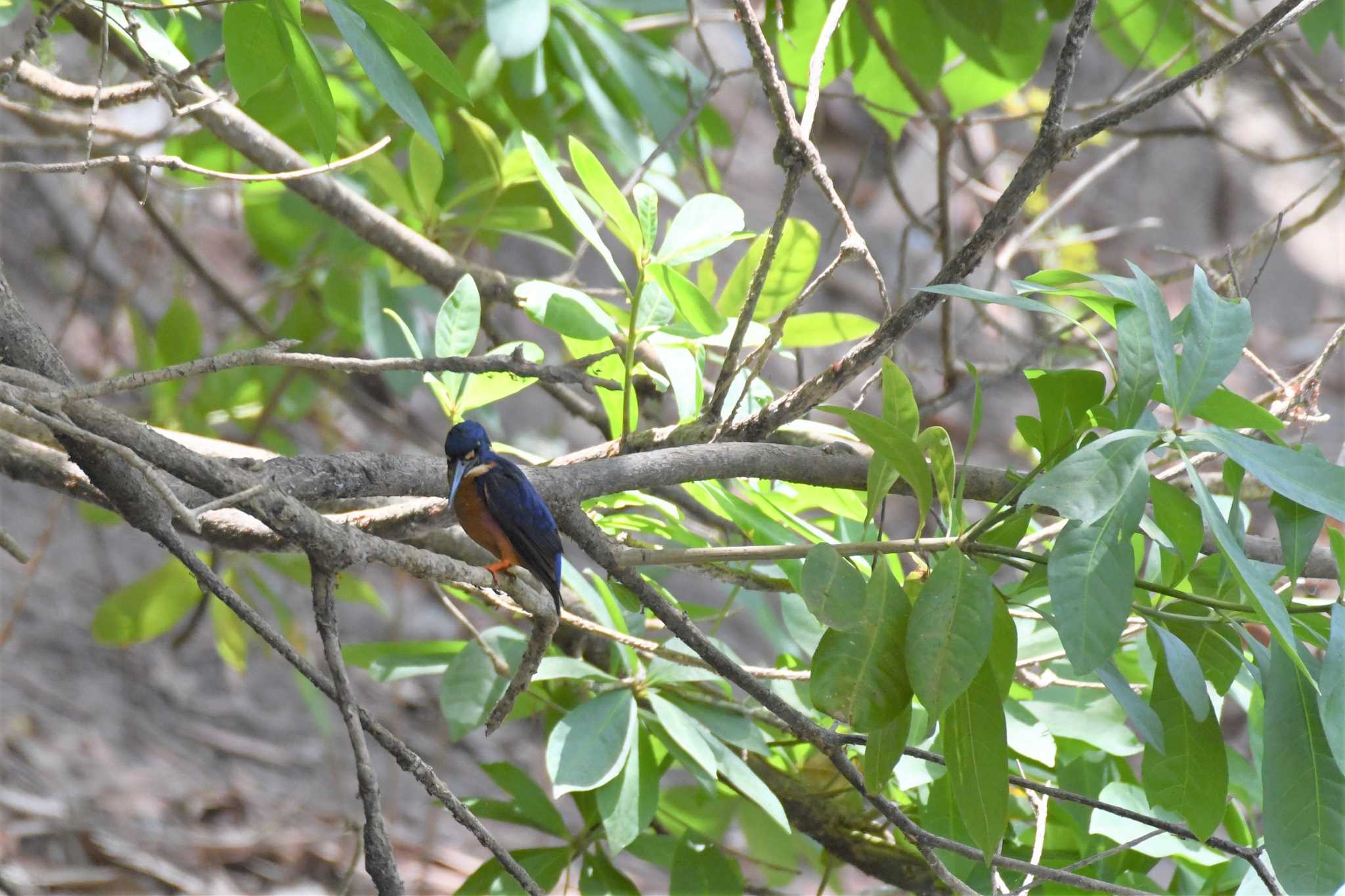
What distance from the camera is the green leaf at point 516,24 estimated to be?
7.99ft

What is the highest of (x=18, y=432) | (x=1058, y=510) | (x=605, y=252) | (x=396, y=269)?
(x=396, y=269)

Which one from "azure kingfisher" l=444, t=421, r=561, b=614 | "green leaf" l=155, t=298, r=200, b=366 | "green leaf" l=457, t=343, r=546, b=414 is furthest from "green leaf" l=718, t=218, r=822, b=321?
"green leaf" l=155, t=298, r=200, b=366

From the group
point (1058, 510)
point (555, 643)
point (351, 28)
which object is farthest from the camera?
point (555, 643)

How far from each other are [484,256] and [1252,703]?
15.1 ft

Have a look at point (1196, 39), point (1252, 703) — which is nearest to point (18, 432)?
point (1252, 703)

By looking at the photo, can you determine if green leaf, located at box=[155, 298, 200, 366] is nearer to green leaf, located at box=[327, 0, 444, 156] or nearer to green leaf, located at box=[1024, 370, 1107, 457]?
green leaf, located at box=[327, 0, 444, 156]

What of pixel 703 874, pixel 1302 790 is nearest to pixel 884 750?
pixel 1302 790

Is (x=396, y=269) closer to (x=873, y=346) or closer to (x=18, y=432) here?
(x=18, y=432)

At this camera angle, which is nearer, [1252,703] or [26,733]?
[1252,703]

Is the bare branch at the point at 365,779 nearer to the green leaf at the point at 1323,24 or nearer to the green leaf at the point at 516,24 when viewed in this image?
the green leaf at the point at 516,24

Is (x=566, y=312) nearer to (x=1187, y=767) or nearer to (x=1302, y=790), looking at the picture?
(x=1187, y=767)

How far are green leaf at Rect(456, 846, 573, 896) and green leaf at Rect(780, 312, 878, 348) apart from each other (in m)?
Answer: 1.16

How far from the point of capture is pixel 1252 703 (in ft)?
6.79

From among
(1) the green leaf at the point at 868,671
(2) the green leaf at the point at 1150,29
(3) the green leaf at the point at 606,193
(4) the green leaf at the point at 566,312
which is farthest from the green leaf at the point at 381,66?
(2) the green leaf at the point at 1150,29
